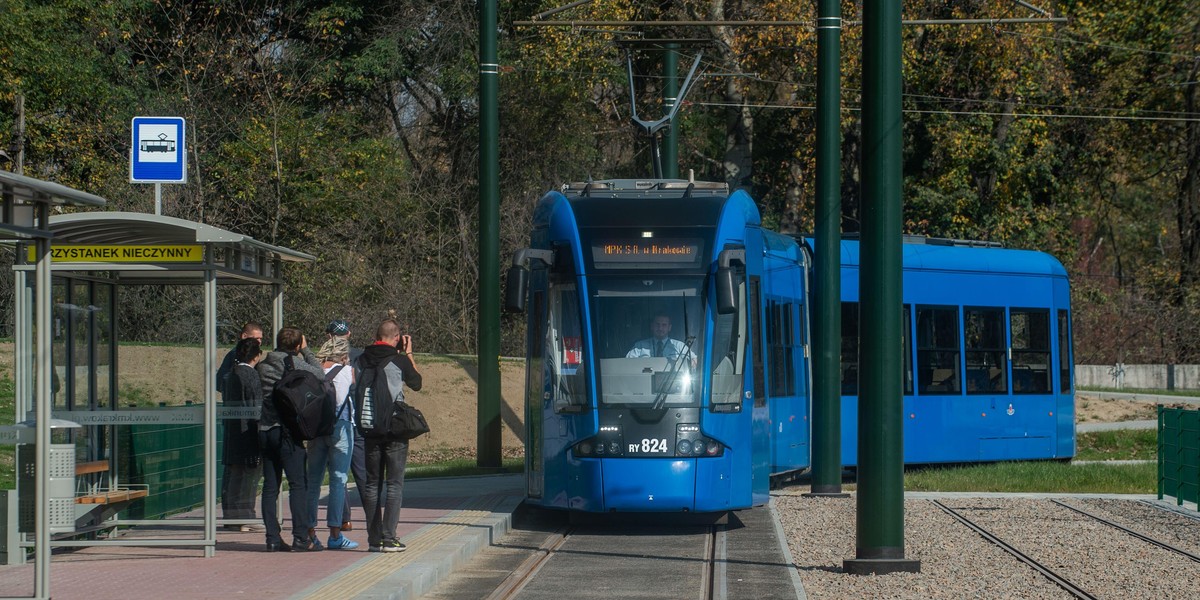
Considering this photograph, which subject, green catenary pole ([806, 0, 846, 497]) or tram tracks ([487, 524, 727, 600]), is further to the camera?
green catenary pole ([806, 0, 846, 497])

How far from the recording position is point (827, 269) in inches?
661

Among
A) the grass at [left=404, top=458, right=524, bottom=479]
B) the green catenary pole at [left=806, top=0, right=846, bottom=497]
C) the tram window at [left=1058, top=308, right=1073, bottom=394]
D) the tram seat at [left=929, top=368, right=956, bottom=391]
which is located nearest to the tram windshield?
the green catenary pole at [left=806, top=0, right=846, bottom=497]

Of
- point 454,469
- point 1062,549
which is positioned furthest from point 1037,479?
point 454,469

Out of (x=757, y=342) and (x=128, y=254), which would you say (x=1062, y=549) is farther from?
(x=128, y=254)


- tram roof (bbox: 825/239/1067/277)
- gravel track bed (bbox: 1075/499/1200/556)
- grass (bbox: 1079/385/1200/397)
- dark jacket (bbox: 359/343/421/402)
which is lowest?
gravel track bed (bbox: 1075/499/1200/556)

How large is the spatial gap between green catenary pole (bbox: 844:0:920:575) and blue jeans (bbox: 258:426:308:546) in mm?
4169

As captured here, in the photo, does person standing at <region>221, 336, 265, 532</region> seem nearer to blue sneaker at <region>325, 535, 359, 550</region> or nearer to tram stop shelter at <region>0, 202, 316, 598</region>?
tram stop shelter at <region>0, 202, 316, 598</region>

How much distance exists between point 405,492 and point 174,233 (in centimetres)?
662

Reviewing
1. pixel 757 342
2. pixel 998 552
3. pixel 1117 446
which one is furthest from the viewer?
pixel 1117 446

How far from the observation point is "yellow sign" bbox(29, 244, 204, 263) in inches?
442

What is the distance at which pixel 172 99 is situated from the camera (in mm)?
32625

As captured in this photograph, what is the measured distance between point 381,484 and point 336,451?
Answer: 50 centimetres

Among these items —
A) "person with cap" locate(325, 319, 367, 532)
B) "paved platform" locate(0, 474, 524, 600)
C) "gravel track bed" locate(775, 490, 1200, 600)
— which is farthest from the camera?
"person with cap" locate(325, 319, 367, 532)

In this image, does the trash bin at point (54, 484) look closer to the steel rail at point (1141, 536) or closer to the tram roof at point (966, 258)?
the steel rail at point (1141, 536)
